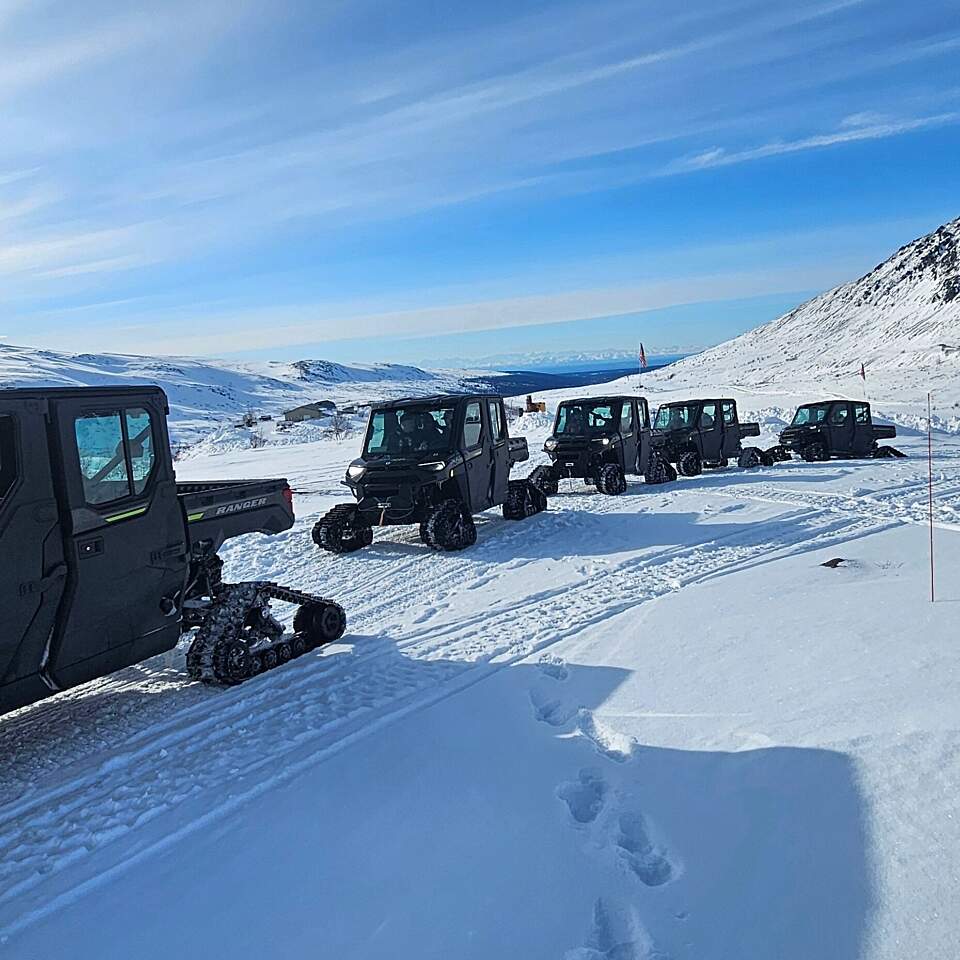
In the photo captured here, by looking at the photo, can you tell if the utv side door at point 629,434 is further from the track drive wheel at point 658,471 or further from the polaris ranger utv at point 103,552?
the polaris ranger utv at point 103,552

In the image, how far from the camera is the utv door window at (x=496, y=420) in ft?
45.1

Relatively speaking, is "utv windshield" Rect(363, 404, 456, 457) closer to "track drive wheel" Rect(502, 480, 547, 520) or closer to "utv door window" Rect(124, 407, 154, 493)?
Result: "track drive wheel" Rect(502, 480, 547, 520)

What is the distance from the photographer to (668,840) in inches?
166

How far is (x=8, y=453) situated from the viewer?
5148 millimetres

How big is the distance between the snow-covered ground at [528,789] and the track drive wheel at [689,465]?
1055cm

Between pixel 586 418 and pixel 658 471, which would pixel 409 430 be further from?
pixel 658 471

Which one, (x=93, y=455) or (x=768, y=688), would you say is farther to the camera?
(x=768, y=688)

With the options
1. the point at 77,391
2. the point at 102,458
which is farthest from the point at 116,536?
the point at 77,391

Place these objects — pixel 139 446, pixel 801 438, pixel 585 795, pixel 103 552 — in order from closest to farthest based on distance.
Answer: pixel 585 795, pixel 103 552, pixel 139 446, pixel 801 438

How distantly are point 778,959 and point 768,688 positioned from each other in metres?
2.86

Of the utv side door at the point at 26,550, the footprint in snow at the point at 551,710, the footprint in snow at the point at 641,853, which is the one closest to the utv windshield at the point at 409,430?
the footprint in snow at the point at 551,710

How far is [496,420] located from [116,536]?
879cm

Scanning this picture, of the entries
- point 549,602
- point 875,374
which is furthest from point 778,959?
point 875,374

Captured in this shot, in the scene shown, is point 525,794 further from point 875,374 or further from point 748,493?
point 875,374
